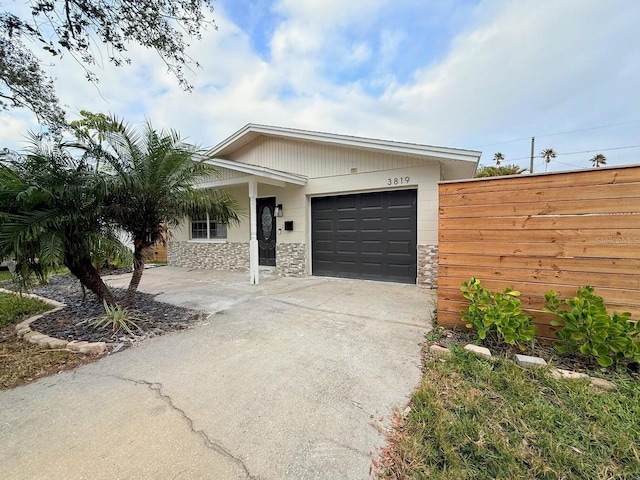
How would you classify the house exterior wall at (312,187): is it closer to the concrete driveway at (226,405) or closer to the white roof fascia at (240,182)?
the white roof fascia at (240,182)

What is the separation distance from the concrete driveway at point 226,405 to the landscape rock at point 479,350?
58 cm

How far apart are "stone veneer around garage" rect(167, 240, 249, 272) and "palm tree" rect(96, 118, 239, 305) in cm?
492

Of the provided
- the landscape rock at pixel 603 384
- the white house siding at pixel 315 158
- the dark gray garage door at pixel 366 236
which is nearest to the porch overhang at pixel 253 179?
the white house siding at pixel 315 158

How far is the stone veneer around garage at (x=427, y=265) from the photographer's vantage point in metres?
6.46

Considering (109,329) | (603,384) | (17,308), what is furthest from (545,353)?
(17,308)

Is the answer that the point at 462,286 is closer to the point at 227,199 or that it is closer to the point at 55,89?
the point at 227,199

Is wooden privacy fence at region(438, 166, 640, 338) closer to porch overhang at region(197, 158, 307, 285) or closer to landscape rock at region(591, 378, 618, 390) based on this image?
landscape rock at region(591, 378, 618, 390)

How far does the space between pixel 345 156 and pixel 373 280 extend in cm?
348

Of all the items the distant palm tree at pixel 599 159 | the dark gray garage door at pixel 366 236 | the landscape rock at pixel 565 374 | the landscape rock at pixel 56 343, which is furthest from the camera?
the distant palm tree at pixel 599 159

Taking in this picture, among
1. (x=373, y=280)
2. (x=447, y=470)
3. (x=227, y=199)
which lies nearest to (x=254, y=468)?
(x=447, y=470)

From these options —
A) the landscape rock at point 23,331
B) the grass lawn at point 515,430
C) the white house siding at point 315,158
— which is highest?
the white house siding at point 315,158

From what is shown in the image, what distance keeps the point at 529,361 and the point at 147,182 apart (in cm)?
514

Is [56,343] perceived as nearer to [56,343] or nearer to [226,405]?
[56,343]

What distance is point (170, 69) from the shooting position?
16.3 ft
